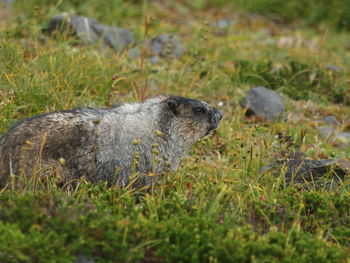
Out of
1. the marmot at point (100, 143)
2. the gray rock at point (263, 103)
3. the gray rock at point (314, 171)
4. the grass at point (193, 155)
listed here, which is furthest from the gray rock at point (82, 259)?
the gray rock at point (263, 103)

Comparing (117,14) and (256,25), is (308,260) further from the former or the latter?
(256,25)

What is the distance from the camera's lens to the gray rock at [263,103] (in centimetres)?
914

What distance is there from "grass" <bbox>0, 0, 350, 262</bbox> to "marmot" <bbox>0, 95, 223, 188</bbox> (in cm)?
23

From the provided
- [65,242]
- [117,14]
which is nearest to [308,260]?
[65,242]

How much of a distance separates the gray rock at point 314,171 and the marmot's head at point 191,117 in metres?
0.83

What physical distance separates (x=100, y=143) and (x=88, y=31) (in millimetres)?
4812

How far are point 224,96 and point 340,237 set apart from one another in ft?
15.8

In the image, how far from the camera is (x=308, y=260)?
4348 mm

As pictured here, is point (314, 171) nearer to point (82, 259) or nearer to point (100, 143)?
point (100, 143)

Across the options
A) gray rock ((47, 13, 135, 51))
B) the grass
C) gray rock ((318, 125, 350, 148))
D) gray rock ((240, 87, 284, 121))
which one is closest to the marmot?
the grass

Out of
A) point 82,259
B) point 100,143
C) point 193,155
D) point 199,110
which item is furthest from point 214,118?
point 82,259

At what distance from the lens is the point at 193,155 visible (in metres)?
6.70

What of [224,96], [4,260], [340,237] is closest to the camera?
[4,260]

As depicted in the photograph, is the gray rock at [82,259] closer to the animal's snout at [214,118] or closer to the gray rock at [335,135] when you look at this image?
the animal's snout at [214,118]
